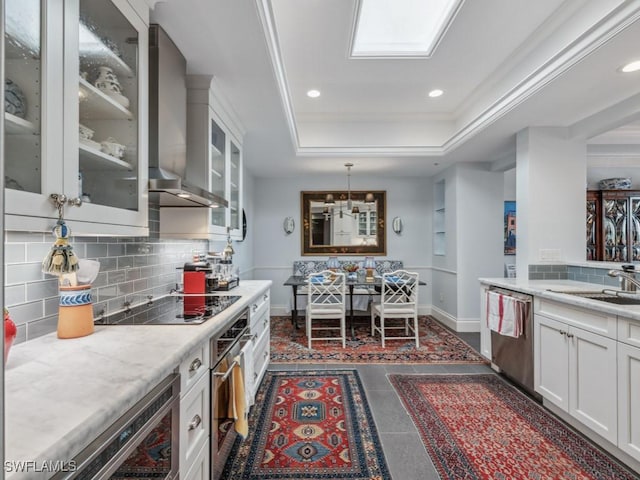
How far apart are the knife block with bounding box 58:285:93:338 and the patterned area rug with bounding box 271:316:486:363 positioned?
2.28 metres

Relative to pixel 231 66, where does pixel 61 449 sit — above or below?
below

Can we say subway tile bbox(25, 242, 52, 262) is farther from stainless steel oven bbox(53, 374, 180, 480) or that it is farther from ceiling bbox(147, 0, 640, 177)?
ceiling bbox(147, 0, 640, 177)

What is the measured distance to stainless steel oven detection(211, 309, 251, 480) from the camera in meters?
1.47

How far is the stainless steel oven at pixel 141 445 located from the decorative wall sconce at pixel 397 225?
4589 mm

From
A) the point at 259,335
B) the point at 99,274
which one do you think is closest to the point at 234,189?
the point at 259,335

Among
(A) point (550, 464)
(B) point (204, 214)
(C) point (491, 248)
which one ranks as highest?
(B) point (204, 214)

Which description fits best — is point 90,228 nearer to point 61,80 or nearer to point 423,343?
point 61,80

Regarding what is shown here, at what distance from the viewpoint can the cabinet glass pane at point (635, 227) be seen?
4.47 m

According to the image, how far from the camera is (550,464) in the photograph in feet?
5.79

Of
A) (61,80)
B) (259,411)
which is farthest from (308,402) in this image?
(61,80)

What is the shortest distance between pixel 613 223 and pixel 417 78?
12.9 feet

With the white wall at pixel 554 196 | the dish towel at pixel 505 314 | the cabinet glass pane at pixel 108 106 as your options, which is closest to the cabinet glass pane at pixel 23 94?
the cabinet glass pane at pixel 108 106

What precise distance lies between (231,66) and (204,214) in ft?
3.28

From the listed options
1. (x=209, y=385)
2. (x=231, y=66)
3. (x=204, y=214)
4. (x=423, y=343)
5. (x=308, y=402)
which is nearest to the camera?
(x=209, y=385)
